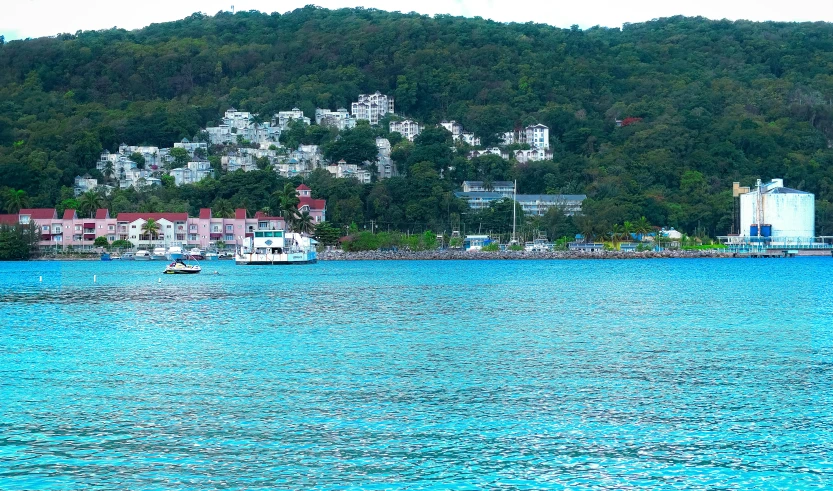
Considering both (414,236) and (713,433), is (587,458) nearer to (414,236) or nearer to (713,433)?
Result: (713,433)

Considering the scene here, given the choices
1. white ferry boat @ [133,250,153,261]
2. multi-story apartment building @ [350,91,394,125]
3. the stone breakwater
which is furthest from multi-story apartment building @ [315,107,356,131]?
white ferry boat @ [133,250,153,261]

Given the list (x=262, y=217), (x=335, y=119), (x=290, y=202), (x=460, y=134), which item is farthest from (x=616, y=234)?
(x=335, y=119)

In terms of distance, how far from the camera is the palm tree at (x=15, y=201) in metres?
125

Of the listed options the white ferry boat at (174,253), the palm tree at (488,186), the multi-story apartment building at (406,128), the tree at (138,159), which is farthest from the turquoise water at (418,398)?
the multi-story apartment building at (406,128)

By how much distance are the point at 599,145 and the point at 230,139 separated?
2443 inches

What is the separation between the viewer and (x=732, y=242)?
125750 millimetres

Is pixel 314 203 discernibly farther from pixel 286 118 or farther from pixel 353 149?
pixel 286 118

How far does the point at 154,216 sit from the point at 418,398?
106 m

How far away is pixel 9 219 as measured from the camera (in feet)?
388

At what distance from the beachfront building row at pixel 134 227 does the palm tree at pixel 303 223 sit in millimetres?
4028

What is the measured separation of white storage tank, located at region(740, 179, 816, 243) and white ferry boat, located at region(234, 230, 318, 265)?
58.5m

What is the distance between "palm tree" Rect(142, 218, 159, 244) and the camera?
119119mm

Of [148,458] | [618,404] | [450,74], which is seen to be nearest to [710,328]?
[618,404]

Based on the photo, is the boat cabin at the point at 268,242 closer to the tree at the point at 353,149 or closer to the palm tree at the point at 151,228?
the palm tree at the point at 151,228
